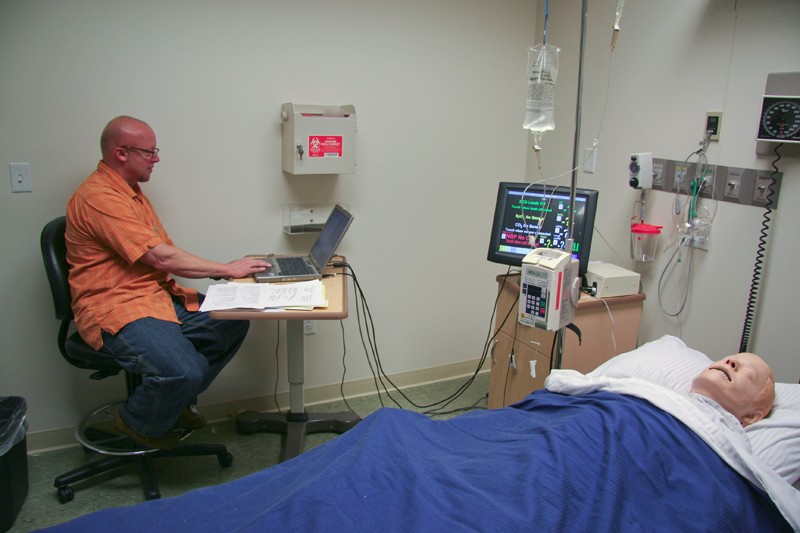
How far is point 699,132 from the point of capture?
2.31 m

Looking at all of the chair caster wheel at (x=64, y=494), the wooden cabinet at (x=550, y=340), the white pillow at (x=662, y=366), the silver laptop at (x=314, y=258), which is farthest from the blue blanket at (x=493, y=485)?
the chair caster wheel at (x=64, y=494)

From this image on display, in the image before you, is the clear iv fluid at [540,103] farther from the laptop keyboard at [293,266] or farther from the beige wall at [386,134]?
the laptop keyboard at [293,266]

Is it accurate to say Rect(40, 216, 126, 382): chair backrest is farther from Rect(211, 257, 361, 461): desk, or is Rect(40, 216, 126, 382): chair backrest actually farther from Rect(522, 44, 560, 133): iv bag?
Rect(522, 44, 560, 133): iv bag

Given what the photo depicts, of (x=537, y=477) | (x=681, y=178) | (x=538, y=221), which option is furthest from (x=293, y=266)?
(x=681, y=178)

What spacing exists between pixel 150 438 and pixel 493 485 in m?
1.41

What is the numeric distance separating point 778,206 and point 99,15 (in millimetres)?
2623

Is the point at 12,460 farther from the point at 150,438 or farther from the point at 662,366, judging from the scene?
the point at 662,366

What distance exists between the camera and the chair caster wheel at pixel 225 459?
245 centimetres

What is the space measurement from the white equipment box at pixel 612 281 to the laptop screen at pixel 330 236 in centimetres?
103

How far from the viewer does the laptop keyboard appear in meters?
2.43

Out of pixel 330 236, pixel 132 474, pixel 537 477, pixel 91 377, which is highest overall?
pixel 330 236

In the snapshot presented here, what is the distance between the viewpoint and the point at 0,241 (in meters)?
2.34

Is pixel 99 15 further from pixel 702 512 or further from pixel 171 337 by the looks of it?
pixel 702 512

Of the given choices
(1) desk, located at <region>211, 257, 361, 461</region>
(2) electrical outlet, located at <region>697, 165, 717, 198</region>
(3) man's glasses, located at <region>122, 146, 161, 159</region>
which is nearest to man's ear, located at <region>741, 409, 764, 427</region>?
(2) electrical outlet, located at <region>697, 165, 717, 198</region>
